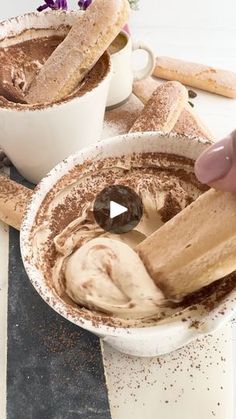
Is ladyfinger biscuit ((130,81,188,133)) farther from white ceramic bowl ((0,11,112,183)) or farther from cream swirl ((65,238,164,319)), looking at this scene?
cream swirl ((65,238,164,319))

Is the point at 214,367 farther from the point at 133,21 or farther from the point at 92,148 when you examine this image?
the point at 133,21

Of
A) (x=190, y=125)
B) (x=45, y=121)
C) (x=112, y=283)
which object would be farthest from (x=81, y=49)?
(x=112, y=283)

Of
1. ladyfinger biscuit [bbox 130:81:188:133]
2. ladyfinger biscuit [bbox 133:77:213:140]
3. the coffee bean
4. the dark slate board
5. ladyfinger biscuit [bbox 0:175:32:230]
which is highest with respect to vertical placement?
ladyfinger biscuit [bbox 130:81:188:133]

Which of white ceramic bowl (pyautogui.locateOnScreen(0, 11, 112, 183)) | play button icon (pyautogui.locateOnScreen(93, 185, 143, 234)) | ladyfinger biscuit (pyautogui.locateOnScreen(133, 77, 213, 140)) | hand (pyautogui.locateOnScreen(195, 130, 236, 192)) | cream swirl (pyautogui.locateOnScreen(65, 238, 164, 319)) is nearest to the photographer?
hand (pyautogui.locateOnScreen(195, 130, 236, 192))

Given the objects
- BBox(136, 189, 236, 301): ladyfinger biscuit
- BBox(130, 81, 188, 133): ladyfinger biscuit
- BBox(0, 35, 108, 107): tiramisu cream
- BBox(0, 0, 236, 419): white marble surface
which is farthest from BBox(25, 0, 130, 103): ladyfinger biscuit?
BBox(136, 189, 236, 301): ladyfinger biscuit

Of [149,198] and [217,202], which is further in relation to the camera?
[149,198]

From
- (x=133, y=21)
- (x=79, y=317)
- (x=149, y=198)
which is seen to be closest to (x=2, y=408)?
(x=79, y=317)

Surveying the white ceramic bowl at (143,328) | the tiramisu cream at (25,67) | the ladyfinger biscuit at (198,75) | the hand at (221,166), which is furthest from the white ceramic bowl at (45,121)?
the hand at (221,166)
